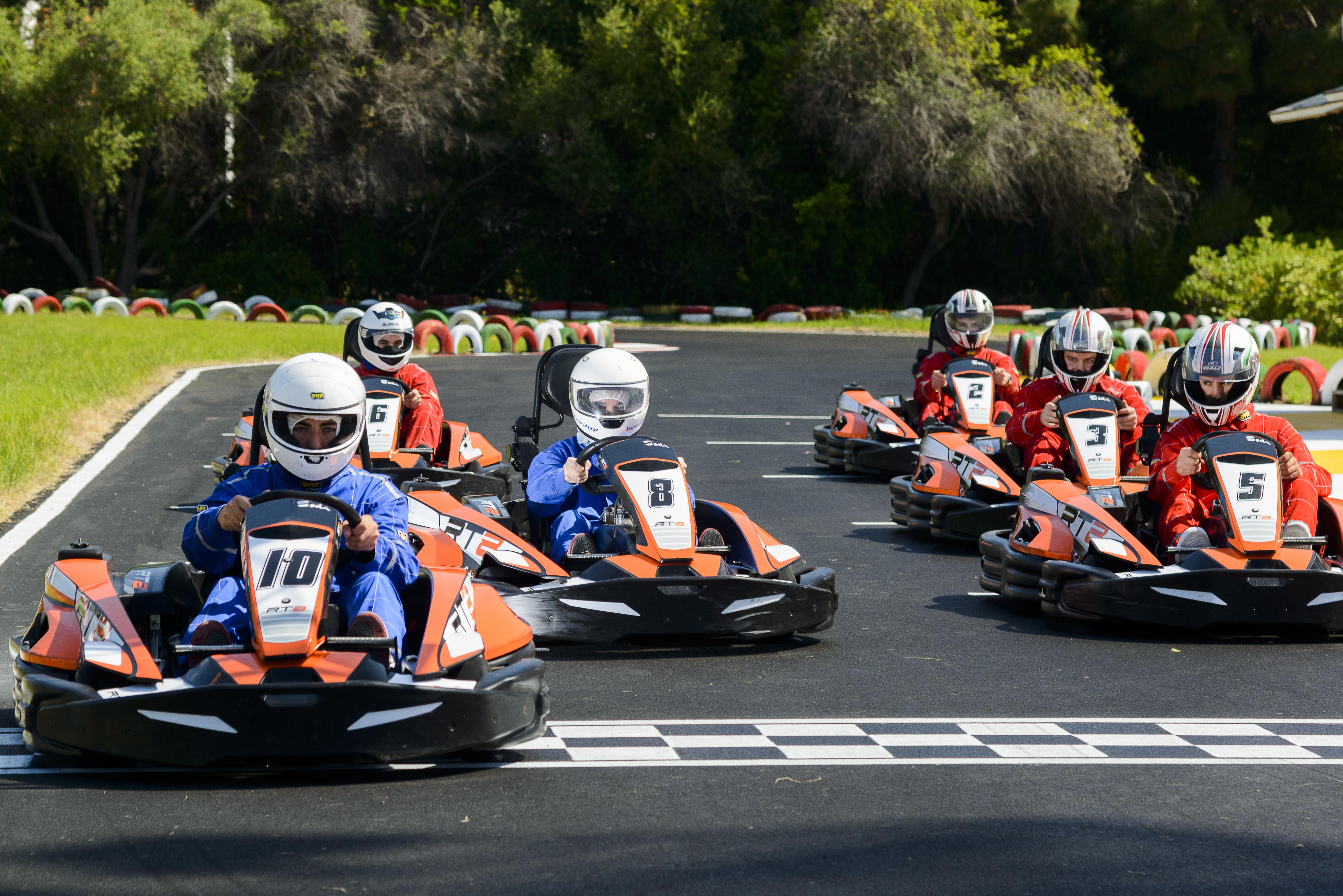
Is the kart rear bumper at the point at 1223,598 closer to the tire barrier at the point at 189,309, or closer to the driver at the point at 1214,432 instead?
the driver at the point at 1214,432

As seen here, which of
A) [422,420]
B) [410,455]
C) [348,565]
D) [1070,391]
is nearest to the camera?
[348,565]

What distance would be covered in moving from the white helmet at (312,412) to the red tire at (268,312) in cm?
2274

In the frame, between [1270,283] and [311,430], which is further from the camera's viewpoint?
[1270,283]

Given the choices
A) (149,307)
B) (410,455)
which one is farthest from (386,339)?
(149,307)

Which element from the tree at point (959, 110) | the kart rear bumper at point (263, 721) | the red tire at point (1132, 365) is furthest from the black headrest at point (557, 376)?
the tree at point (959, 110)

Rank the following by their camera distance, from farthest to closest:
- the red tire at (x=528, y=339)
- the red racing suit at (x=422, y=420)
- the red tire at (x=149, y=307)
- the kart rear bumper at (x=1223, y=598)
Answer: the red tire at (x=149, y=307) < the red tire at (x=528, y=339) < the red racing suit at (x=422, y=420) < the kart rear bumper at (x=1223, y=598)

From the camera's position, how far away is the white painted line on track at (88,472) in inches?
356

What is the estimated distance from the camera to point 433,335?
24469 mm

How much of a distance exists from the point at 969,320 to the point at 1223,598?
585 cm

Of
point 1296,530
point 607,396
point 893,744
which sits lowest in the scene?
point 893,744

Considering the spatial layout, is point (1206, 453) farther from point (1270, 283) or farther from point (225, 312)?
point (1270, 283)

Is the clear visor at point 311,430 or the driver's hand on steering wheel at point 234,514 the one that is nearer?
the driver's hand on steering wheel at point 234,514

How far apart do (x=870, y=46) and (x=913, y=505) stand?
24.3 m

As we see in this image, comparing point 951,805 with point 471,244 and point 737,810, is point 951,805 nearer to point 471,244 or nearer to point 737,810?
point 737,810
